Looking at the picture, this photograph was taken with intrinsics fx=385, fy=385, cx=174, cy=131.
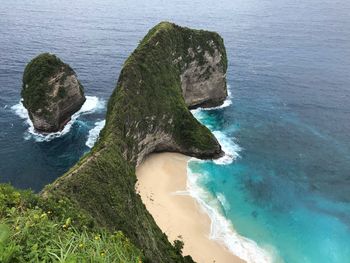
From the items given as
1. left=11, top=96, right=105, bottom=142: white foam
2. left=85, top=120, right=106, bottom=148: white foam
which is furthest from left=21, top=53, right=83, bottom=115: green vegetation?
left=85, top=120, right=106, bottom=148: white foam

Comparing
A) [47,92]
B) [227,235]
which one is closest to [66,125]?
[47,92]

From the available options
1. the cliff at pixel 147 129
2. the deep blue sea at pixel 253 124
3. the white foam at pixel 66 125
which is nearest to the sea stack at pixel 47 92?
the white foam at pixel 66 125

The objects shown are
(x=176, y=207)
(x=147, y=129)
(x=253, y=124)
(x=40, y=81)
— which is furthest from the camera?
(x=253, y=124)

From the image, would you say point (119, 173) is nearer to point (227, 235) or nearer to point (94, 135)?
point (227, 235)

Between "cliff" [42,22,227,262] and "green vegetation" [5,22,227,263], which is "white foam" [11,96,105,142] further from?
"cliff" [42,22,227,262]

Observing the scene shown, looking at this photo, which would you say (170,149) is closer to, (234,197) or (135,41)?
(234,197)

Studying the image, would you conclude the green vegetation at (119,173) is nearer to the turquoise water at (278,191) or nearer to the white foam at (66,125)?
the white foam at (66,125)

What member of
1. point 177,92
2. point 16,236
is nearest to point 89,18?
point 177,92
